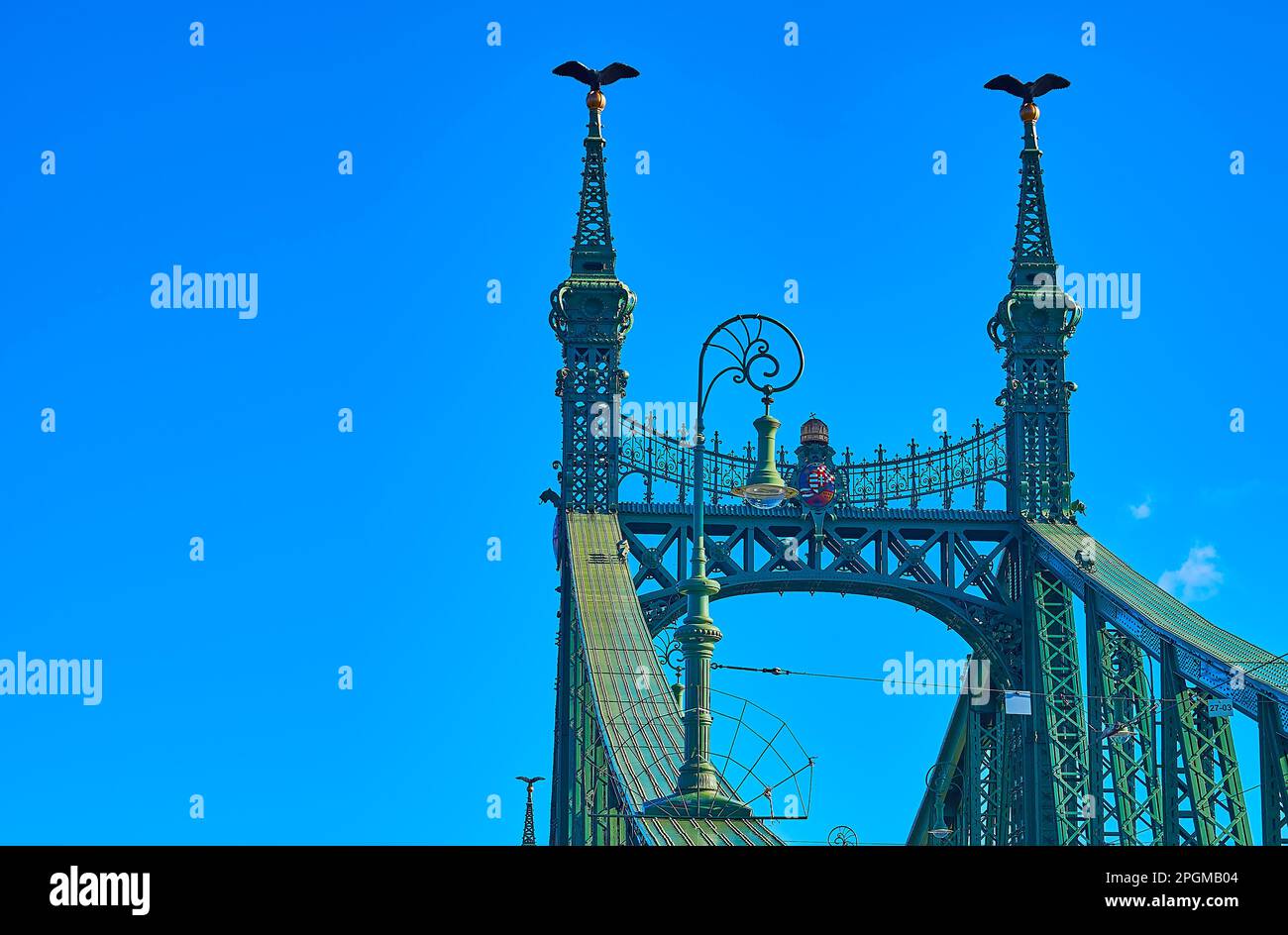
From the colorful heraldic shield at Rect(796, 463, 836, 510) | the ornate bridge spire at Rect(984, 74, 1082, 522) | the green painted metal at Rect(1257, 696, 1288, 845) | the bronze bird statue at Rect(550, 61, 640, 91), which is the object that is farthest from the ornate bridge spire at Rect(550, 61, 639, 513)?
the green painted metal at Rect(1257, 696, 1288, 845)

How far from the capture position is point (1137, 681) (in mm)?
67125

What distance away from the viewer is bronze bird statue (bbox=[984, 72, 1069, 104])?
7388 cm

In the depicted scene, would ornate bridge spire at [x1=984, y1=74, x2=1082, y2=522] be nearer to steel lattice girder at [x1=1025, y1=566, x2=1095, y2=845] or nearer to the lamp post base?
steel lattice girder at [x1=1025, y1=566, x2=1095, y2=845]

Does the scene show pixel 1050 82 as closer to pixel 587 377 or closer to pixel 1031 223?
pixel 1031 223

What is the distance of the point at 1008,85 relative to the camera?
244 ft

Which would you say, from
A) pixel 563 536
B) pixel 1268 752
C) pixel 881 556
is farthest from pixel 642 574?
pixel 1268 752

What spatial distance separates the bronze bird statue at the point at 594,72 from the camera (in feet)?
230

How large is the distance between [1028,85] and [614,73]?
1343 cm

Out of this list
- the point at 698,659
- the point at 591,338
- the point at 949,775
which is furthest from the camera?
the point at 949,775

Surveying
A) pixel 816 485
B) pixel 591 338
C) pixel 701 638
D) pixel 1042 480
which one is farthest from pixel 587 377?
pixel 701 638

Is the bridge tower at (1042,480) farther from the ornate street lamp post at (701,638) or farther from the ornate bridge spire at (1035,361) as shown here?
the ornate street lamp post at (701,638)

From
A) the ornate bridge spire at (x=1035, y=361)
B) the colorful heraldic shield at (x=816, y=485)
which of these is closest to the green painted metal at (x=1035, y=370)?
the ornate bridge spire at (x=1035, y=361)

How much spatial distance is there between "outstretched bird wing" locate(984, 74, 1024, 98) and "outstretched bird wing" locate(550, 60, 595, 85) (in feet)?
42.2
